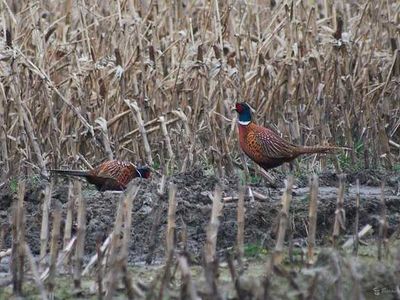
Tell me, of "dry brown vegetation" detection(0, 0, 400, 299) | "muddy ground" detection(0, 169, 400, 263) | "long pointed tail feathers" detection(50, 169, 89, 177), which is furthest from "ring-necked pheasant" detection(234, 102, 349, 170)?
"long pointed tail feathers" detection(50, 169, 89, 177)

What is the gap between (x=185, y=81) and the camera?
1052 cm

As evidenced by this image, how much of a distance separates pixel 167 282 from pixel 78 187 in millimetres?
1847

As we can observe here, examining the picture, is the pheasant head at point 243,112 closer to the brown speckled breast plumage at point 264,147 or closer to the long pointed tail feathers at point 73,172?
the brown speckled breast plumage at point 264,147

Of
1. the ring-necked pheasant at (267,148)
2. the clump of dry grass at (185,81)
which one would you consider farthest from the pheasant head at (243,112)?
the clump of dry grass at (185,81)

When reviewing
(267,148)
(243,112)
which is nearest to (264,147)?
(267,148)

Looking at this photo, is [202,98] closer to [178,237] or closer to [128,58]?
[128,58]

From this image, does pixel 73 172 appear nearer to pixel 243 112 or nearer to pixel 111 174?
pixel 111 174

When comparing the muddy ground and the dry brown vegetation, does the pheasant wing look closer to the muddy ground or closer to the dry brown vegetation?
the muddy ground

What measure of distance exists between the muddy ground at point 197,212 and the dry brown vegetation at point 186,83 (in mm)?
610

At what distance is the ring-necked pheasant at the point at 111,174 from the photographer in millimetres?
9117

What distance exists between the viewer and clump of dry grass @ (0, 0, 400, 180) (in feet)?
32.8

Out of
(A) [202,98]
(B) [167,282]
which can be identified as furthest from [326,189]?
(B) [167,282]

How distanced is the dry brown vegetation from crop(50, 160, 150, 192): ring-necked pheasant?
0.41m

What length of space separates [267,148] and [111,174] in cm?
126
